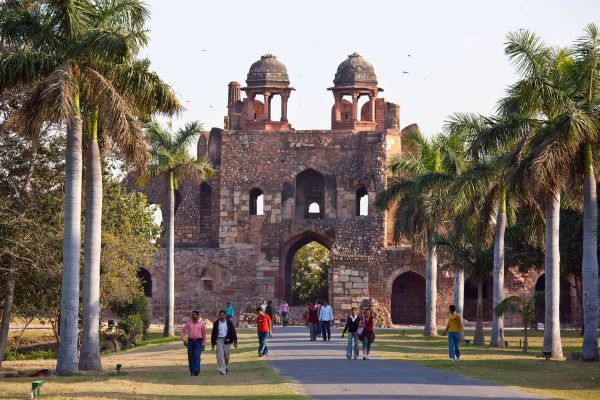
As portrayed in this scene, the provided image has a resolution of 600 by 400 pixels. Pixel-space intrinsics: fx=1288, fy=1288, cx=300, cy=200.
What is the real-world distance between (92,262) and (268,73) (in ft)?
121

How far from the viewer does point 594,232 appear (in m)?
27.8

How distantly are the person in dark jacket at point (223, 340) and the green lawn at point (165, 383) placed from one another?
238 millimetres

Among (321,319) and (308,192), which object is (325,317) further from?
(308,192)

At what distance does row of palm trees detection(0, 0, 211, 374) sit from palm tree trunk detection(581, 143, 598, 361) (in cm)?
894

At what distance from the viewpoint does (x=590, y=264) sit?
2791cm

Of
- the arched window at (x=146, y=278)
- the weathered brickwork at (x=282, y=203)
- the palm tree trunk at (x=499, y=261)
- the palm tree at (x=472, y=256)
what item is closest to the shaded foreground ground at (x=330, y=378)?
the palm tree trunk at (x=499, y=261)

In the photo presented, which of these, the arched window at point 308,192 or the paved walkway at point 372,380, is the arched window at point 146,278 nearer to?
the arched window at point 308,192

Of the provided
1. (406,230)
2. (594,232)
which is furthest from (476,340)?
(594,232)

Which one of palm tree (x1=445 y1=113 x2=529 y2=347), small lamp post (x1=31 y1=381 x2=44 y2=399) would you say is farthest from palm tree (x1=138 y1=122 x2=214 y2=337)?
small lamp post (x1=31 y1=381 x2=44 y2=399)

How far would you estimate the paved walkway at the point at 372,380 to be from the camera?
63.7ft

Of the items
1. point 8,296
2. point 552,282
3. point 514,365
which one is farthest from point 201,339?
point 552,282

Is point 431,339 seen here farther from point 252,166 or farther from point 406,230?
point 252,166

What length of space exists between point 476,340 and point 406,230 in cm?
716

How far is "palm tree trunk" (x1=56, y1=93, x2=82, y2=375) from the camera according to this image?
24016 millimetres
